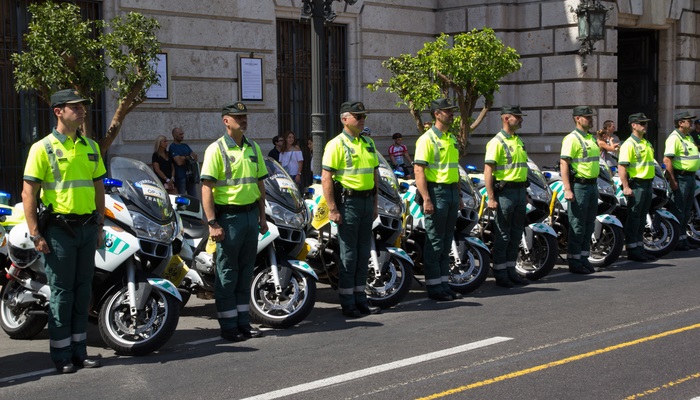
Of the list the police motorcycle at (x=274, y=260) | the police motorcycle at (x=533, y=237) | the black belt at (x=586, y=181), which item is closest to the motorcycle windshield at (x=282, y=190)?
the police motorcycle at (x=274, y=260)

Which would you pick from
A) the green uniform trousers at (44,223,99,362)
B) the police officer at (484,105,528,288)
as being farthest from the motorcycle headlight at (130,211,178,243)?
the police officer at (484,105,528,288)

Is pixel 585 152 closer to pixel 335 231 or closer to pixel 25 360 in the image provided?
pixel 335 231

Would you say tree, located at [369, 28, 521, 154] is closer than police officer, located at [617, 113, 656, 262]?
No

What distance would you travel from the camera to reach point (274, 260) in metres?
8.73

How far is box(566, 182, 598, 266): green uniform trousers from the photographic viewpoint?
1180 cm

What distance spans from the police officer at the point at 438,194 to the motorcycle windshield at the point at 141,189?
8.92 feet

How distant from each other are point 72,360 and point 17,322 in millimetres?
1334

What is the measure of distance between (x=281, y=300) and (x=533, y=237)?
3.78 meters

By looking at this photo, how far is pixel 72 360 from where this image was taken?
741 centimetres

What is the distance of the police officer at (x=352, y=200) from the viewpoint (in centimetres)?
921

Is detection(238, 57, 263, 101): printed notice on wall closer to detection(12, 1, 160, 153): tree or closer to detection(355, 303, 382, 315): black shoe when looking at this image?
detection(12, 1, 160, 153): tree

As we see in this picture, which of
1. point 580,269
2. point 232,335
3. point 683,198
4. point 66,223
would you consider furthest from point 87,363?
point 683,198

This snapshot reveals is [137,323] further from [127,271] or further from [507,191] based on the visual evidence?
[507,191]

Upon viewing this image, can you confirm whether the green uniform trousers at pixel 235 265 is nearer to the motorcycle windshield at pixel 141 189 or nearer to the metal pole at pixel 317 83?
the motorcycle windshield at pixel 141 189
